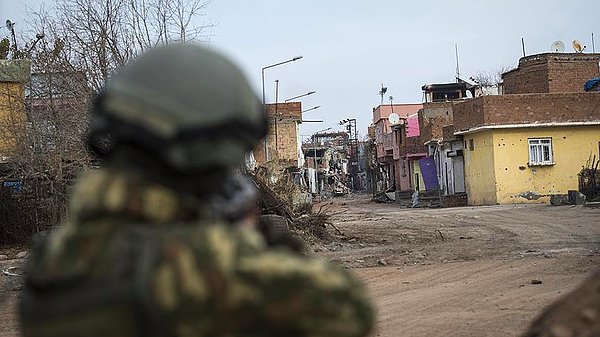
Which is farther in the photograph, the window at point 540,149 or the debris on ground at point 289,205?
the window at point 540,149

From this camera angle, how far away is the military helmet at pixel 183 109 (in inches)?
56.7

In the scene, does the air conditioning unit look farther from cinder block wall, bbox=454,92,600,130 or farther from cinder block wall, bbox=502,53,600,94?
cinder block wall, bbox=502,53,600,94

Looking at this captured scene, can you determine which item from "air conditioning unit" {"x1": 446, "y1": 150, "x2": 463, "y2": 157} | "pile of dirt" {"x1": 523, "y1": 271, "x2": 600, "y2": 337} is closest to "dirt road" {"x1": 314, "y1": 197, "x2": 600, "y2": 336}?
"pile of dirt" {"x1": 523, "y1": 271, "x2": 600, "y2": 337}

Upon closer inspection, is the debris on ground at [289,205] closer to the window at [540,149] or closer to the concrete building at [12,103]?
the concrete building at [12,103]

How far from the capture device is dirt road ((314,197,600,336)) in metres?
7.83

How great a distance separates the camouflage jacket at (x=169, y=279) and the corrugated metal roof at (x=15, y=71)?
19.7m

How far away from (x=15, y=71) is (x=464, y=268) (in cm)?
1365

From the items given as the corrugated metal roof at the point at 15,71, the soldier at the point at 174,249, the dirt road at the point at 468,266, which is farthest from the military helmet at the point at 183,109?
the corrugated metal roof at the point at 15,71

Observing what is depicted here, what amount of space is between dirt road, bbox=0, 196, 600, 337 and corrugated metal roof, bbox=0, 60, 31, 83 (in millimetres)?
6576

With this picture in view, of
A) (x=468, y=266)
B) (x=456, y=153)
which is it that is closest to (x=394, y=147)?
(x=456, y=153)

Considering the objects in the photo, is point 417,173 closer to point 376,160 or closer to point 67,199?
point 376,160

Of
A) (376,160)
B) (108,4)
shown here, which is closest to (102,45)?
(108,4)

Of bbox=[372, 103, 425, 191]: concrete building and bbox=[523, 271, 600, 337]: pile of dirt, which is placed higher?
bbox=[372, 103, 425, 191]: concrete building

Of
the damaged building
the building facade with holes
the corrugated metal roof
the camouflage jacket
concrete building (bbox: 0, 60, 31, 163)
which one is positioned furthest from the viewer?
the damaged building
